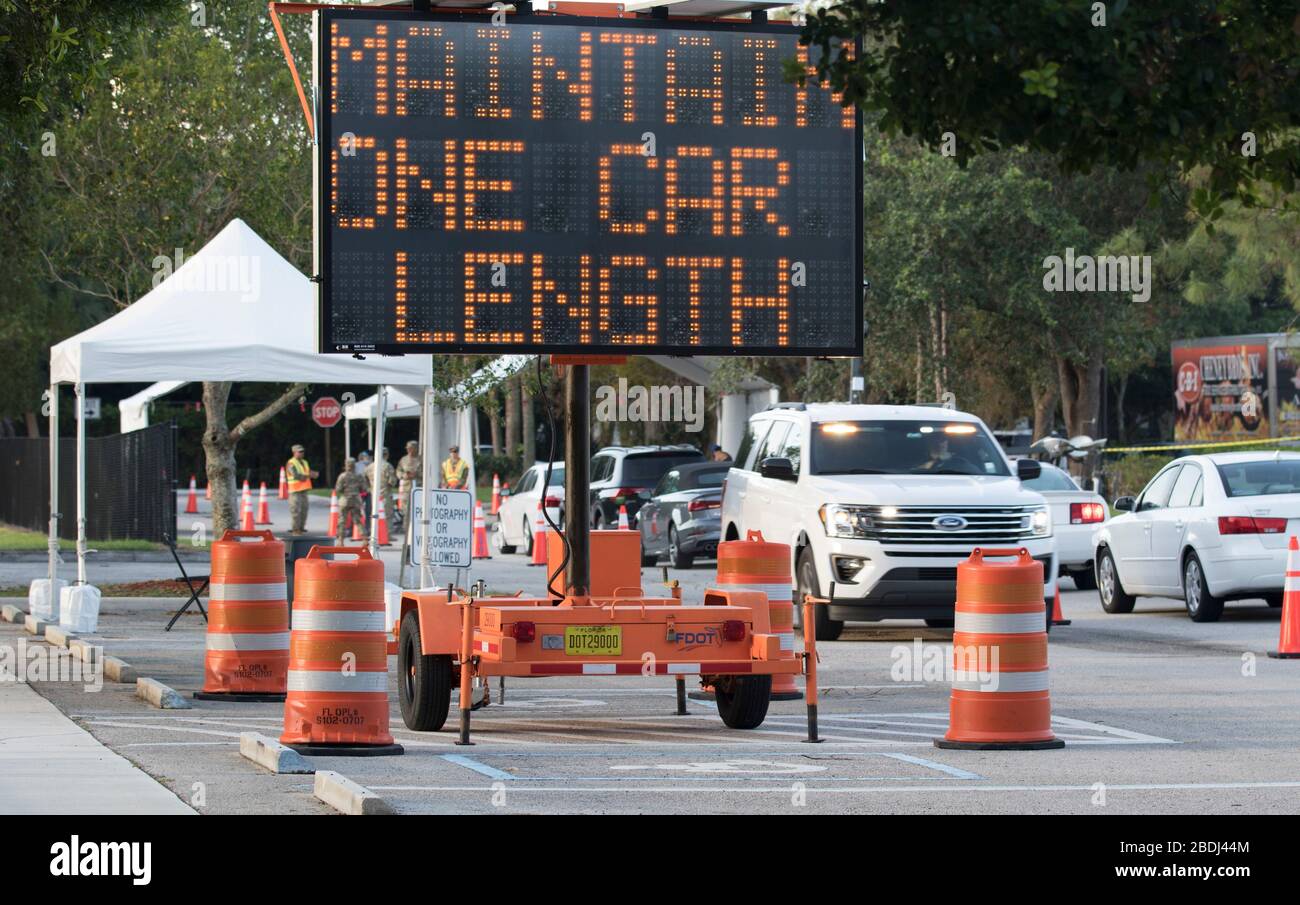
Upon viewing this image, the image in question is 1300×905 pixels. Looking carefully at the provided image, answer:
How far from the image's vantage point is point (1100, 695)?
1498 centimetres

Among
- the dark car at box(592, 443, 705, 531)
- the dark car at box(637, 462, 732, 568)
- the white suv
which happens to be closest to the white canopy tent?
the white suv

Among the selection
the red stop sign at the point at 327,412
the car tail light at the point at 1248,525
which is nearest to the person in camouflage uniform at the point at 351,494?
the red stop sign at the point at 327,412

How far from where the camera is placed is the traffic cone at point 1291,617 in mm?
17469

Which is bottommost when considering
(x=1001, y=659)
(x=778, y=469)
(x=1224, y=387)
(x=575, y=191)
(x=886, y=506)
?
(x=1001, y=659)

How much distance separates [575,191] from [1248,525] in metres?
10.2

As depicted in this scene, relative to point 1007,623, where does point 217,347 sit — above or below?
above

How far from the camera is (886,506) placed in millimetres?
19016

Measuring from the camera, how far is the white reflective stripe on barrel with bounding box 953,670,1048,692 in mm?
11789

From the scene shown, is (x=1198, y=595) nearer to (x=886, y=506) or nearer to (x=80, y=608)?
(x=886, y=506)

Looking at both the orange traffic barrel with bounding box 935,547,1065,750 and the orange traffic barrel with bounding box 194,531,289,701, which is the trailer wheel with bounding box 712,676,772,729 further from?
the orange traffic barrel with bounding box 194,531,289,701

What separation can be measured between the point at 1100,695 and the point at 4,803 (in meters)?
8.28

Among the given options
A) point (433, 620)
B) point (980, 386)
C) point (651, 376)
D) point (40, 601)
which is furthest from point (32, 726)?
point (651, 376)

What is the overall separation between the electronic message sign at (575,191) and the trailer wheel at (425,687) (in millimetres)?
1924

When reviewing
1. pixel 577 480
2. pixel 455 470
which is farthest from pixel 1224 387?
pixel 577 480
